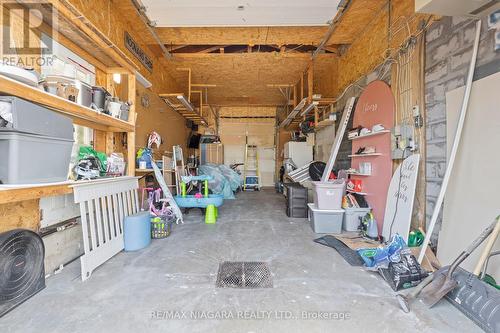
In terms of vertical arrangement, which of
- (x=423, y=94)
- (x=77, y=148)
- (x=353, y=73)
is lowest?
(x=77, y=148)

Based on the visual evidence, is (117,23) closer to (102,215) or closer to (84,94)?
(84,94)

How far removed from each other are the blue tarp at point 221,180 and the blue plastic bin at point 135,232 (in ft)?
8.54

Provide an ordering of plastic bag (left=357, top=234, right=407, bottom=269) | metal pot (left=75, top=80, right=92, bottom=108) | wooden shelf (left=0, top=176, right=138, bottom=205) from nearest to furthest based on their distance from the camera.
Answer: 1. wooden shelf (left=0, top=176, right=138, bottom=205)
2. metal pot (left=75, top=80, right=92, bottom=108)
3. plastic bag (left=357, top=234, right=407, bottom=269)

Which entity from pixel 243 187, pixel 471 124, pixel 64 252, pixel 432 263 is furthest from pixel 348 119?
pixel 243 187

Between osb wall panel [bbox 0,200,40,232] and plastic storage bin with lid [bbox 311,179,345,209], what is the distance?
3.26m

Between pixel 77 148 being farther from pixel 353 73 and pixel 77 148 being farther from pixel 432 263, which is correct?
pixel 353 73

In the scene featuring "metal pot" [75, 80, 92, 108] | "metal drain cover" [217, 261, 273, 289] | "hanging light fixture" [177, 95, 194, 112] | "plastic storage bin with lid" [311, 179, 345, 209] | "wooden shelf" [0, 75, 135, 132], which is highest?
"hanging light fixture" [177, 95, 194, 112]

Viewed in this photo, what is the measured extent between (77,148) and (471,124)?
3829 mm

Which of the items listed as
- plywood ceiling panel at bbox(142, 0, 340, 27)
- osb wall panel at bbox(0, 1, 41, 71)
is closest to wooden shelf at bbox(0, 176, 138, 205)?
osb wall panel at bbox(0, 1, 41, 71)

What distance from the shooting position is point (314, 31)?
4.01m

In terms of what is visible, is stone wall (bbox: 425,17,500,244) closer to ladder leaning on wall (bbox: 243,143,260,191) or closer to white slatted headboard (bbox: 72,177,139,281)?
→ white slatted headboard (bbox: 72,177,139,281)

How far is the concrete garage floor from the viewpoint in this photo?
148cm

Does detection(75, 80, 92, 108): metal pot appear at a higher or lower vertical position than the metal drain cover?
higher

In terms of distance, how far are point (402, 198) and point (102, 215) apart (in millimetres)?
3413
